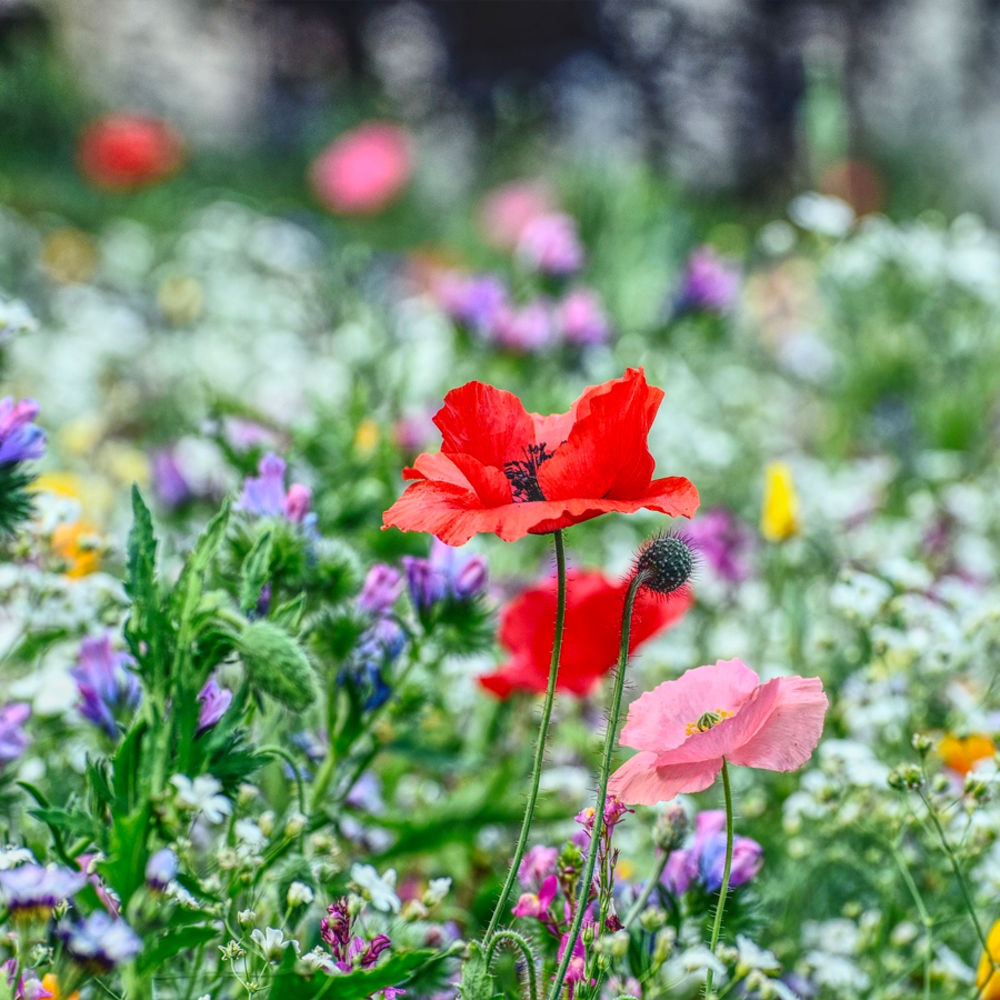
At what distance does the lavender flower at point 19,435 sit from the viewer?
1.04 m

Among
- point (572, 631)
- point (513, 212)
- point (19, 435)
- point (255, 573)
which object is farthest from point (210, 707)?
point (513, 212)

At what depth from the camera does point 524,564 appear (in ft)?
7.18

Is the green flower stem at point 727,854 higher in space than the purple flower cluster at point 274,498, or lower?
lower

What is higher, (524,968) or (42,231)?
(42,231)

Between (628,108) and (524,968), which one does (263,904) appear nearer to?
(524,968)

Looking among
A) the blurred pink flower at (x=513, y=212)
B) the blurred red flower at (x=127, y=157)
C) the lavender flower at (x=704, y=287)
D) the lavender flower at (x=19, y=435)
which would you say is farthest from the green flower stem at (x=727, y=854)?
the blurred pink flower at (x=513, y=212)

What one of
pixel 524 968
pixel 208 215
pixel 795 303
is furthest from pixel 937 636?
pixel 208 215

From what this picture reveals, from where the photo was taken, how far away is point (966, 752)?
1.50 meters

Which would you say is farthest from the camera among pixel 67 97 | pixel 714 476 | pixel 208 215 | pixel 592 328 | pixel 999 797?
pixel 67 97

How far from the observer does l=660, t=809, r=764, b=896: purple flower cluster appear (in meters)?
1.03

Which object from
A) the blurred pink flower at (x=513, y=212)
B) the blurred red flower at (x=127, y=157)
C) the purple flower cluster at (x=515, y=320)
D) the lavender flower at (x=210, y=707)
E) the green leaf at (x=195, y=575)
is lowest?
the lavender flower at (x=210, y=707)

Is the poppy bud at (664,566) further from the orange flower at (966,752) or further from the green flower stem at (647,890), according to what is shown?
the orange flower at (966,752)

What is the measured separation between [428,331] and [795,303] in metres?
1.78

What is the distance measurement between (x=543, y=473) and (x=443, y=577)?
40 cm
